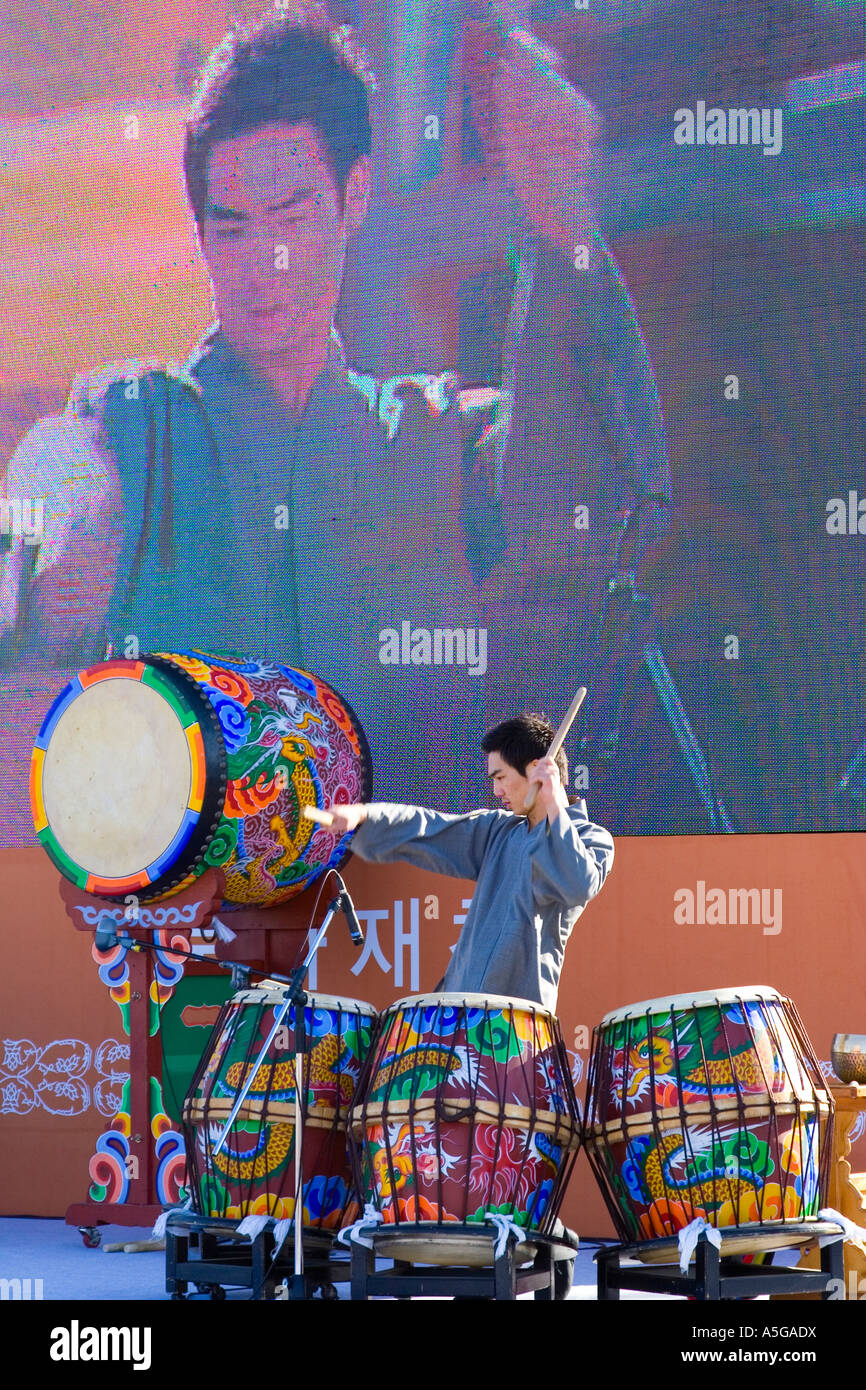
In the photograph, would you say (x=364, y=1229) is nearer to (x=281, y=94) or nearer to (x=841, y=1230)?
(x=841, y=1230)

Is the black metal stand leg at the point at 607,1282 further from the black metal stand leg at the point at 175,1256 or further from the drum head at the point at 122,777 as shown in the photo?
the drum head at the point at 122,777

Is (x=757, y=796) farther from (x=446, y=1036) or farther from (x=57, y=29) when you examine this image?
(x=57, y=29)

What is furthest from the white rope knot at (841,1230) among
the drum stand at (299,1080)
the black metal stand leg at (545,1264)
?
the drum stand at (299,1080)

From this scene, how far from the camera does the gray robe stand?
314cm

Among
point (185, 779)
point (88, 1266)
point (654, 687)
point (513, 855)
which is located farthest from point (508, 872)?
point (88, 1266)

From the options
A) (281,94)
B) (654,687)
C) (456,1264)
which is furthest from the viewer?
(281,94)

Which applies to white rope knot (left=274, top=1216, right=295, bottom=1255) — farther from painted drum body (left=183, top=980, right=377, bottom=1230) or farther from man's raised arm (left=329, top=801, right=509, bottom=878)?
man's raised arm (left=329, top=801, right=509, bottom=878)

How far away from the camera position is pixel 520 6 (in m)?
4.76

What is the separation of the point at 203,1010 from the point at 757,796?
1540 mm

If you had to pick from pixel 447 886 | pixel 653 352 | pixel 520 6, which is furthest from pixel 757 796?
pixel 520 6

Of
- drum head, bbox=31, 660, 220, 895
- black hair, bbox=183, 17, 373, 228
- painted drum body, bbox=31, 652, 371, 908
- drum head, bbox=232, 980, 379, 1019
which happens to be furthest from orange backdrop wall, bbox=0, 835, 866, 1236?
black hair, bbox=183, 17, 373, 228

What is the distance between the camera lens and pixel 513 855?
10.8 feet

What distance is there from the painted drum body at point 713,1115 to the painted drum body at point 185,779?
1.25m

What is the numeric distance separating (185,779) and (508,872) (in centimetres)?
95
